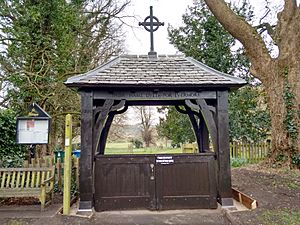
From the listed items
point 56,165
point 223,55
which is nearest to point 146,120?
point 223,55

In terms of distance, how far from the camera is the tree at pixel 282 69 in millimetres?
10906

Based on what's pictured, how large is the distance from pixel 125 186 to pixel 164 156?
1.06 metres

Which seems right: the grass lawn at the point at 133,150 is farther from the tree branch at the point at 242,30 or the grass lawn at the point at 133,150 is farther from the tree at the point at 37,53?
the tree branch at the point at 242,30

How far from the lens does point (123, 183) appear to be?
647 centimetres

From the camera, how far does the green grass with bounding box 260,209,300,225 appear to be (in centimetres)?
500

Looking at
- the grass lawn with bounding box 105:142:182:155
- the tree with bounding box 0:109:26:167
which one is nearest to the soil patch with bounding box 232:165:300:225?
the tree with bounding box 0:109:26:167

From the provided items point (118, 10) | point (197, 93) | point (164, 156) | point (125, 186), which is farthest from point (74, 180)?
point (118, 10)

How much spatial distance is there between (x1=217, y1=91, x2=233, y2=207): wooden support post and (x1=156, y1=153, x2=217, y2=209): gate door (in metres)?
0.19

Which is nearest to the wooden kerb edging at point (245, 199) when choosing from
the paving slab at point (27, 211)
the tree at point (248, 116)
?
the paving slab at point (27, 211)

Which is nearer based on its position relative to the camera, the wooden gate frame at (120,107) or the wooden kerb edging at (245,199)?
the wooden kerb edging at (245,199)

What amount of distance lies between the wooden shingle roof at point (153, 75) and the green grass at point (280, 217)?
104 inches

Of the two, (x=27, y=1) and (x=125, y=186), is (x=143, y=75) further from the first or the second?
(x=27, y=1)

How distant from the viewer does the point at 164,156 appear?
658 centimetres

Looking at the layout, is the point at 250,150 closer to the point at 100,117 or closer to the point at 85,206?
the point at 100,117
